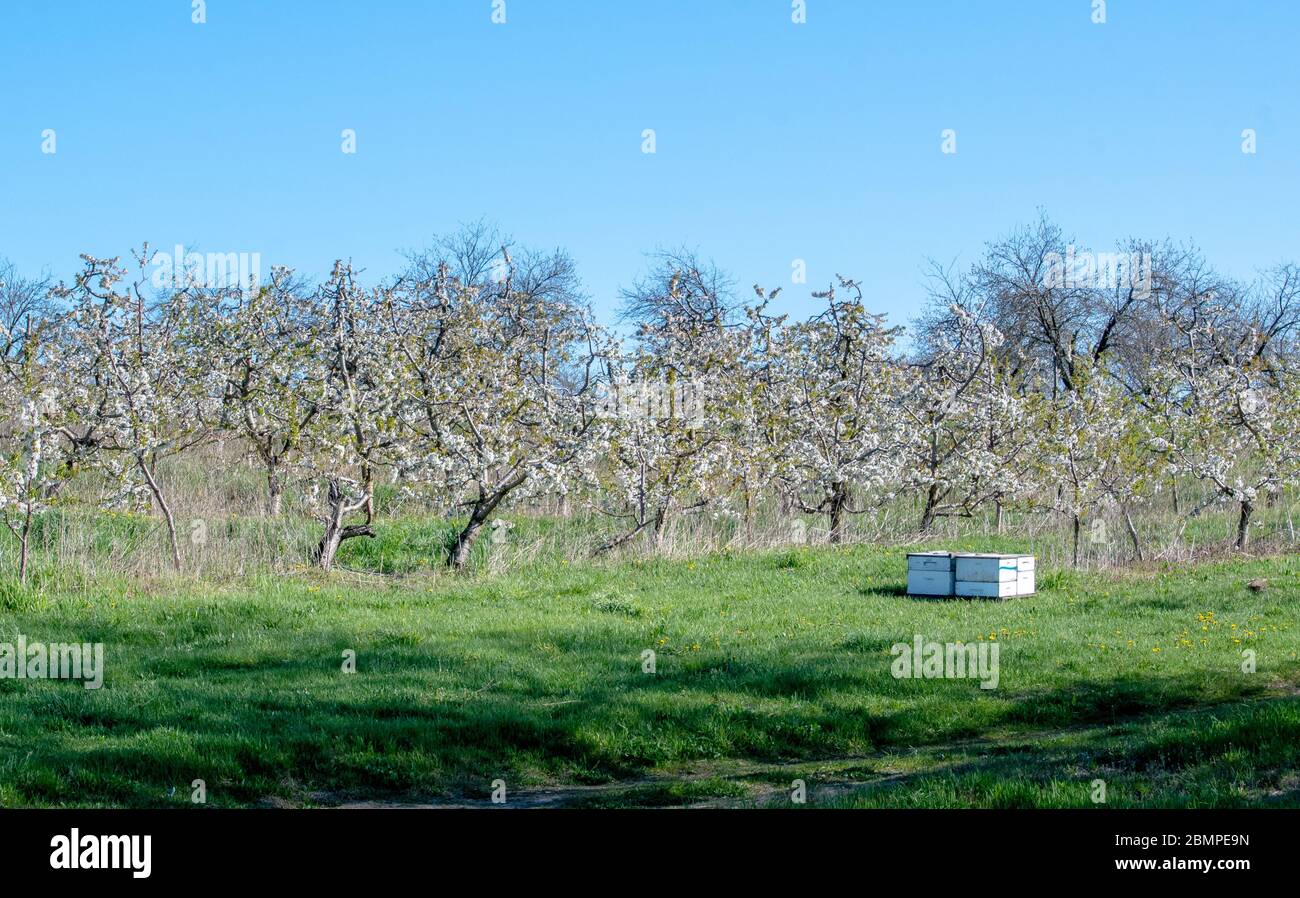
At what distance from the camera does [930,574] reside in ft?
51.5

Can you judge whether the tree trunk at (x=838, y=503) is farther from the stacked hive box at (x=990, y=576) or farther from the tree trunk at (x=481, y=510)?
the stacked hive box at (x=990, y=576)

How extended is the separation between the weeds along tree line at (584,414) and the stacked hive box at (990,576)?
470cm

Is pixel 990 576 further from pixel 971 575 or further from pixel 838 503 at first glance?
pixel 838 503

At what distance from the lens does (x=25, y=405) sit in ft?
49.8

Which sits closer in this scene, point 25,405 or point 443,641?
point 443,641

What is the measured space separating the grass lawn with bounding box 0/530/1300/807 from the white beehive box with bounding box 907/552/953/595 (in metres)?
0.31

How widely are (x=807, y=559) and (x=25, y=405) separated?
11.2m

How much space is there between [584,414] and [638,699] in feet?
33.5

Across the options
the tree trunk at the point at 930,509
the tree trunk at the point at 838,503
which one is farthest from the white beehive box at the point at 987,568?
the tree trunk at the point at 930,509

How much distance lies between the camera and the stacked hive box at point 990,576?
50.0 ft

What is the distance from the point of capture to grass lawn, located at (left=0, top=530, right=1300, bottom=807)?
25.5ft

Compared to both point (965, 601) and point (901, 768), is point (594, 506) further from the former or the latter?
point (901, 768)
